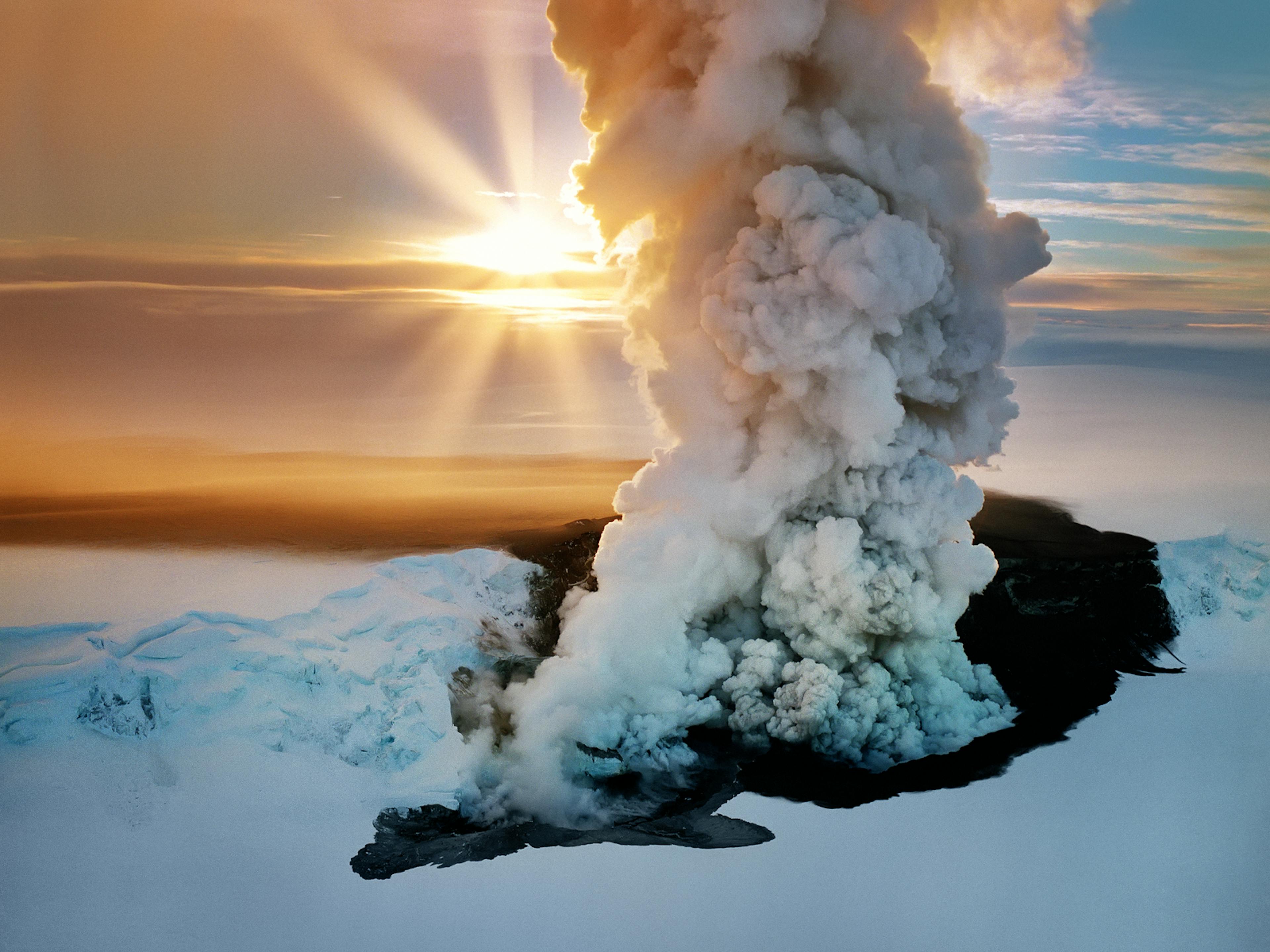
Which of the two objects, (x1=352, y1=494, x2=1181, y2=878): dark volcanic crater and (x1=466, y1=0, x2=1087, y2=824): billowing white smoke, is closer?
(x1=352, y1=494, x2=1181, y2=878): dark volcanic crater

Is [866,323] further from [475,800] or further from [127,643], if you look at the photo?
[127,643]

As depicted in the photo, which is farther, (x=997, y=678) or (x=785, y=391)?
(x=997, y=678)

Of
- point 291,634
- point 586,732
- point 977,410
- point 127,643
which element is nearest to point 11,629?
point 127,643

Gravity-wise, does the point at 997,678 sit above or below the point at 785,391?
below

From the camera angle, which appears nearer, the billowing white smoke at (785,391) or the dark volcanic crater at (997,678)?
the dark volcanic crater at (997,678)
